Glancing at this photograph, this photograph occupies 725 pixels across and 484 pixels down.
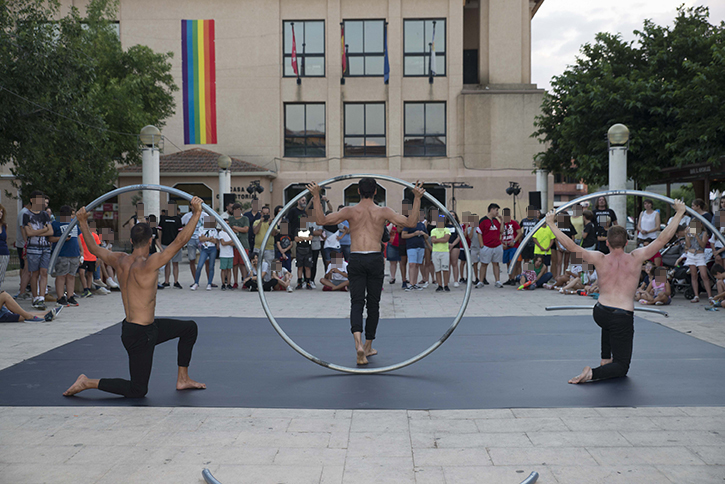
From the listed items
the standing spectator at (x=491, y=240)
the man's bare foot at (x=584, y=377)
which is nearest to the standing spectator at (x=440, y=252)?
the standing spectator at (x=491, y=240)

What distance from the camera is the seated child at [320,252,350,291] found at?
14.4 metres

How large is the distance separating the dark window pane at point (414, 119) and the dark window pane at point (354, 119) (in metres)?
2.24

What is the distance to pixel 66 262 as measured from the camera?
11664mm

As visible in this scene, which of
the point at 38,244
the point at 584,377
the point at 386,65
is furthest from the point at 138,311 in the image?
the point at 386,65

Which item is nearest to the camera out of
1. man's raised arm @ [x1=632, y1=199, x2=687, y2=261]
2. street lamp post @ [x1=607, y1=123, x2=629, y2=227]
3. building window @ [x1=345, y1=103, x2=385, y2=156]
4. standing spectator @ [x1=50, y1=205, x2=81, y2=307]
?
man's raised arm @ [x1=632, y1=199, x2=687, y2=261]

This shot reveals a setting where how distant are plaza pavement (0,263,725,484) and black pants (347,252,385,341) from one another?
5.67 ft

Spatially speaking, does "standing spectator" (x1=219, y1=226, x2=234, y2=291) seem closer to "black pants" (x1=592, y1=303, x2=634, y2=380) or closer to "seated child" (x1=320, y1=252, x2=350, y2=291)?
"seated child" (x1=320, y1=252, x2=350, y2=291)

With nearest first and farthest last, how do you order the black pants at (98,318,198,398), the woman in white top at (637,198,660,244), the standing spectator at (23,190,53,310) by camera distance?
the black pants at (98,318,198,398) → the standing spectator at (23,190,53,310) → the woman in white top at (637,198,660,244)

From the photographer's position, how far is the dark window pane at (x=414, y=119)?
1313 inches

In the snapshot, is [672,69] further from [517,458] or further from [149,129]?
[517,458]

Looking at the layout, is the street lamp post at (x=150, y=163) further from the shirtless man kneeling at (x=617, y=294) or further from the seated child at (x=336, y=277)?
the shirtless man kneeling at (x=617, y=294)

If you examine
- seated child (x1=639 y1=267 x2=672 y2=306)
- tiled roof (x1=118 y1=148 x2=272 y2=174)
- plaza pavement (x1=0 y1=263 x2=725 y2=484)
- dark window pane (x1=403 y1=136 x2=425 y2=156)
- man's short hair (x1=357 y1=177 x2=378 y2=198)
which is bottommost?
plaza pavement (x1=0 y1=263 x2=725 y2=484)

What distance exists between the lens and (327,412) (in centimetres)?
526

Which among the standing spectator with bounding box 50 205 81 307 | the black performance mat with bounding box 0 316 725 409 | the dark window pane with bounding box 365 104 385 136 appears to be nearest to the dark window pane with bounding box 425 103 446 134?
the dark window pane with bounding box 365 104 385 136
